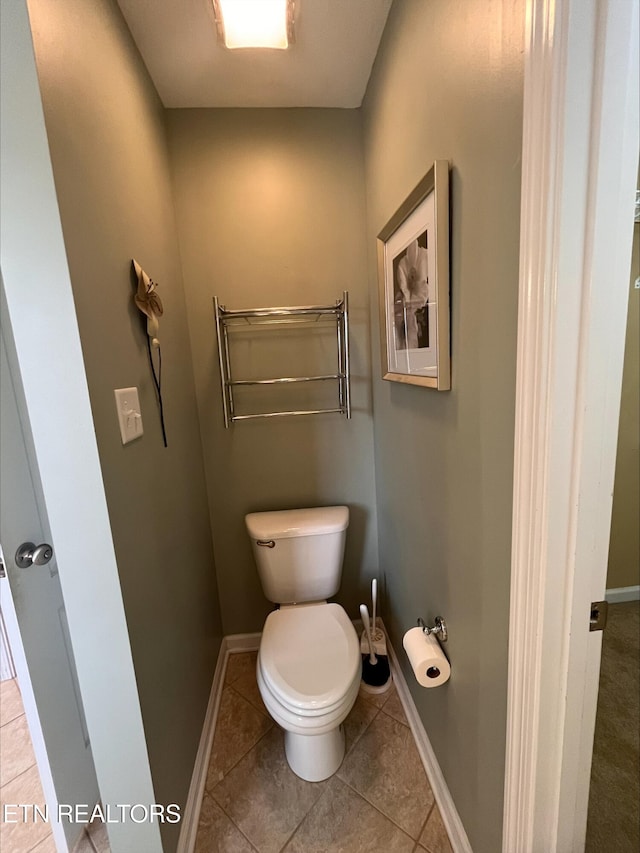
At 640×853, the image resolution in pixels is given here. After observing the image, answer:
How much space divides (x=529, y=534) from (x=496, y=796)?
70 centimetres

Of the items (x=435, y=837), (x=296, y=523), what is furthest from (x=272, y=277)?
(x=435, y=837)

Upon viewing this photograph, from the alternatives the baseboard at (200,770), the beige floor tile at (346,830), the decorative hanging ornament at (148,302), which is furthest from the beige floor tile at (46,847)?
the decorative hanging ornament at (148,302)

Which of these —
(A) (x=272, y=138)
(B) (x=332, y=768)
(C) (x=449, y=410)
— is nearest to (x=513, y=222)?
(C) (x=449, y=410)

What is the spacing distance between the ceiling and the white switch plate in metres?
1.17

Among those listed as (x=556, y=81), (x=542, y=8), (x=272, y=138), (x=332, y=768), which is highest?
(x=272, y=138)

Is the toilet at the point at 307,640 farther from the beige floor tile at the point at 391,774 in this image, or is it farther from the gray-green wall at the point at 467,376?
the gray-green wall at the point at 467,376

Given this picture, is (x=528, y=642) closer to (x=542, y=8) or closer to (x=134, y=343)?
(x=542, y=8)

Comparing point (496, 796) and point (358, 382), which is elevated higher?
point (358, 382)

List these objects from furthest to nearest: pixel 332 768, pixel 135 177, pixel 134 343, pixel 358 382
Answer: pixel 358 382 → pixel 332 768 → pixel 135 177 → pixel 134 343

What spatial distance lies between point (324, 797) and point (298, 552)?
2.62 feet

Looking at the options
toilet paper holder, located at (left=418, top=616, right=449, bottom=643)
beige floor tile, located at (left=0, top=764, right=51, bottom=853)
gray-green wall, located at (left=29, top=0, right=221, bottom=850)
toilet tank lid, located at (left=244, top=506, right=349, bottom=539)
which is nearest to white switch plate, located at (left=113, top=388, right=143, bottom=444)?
gray-green wall, located at (left=29, top=0, right=221, bottom=850)

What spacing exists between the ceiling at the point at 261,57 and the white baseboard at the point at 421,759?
2.38 meters

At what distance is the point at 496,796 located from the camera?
2.83 ft

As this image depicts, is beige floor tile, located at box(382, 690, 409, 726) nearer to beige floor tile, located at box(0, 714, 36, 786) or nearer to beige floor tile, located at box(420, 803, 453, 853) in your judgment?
beige floor tile, located at box(420, 803, 453, 853)
